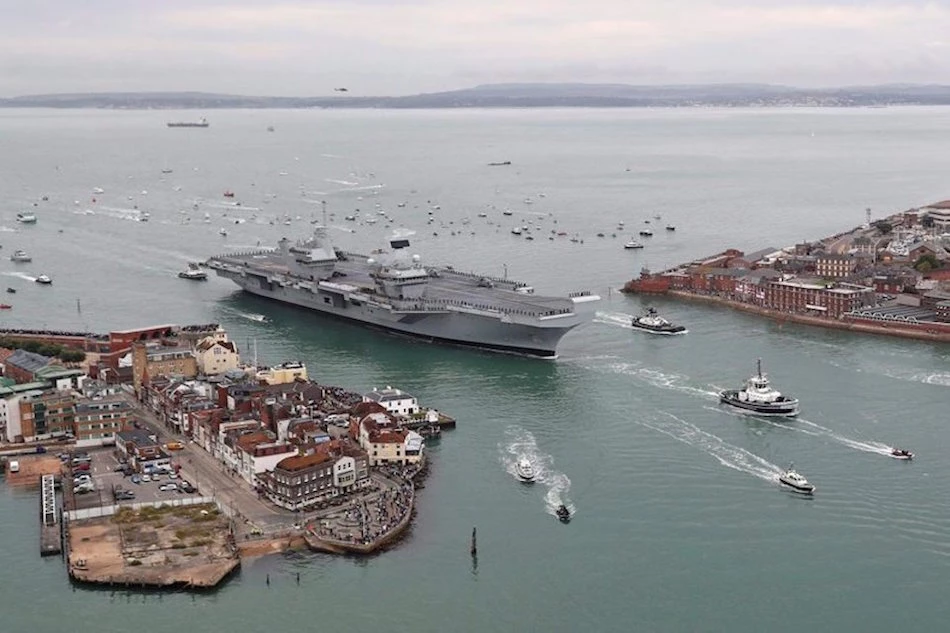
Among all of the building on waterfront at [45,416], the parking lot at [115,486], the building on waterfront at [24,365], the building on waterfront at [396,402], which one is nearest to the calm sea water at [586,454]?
the parking lot at [115,486]

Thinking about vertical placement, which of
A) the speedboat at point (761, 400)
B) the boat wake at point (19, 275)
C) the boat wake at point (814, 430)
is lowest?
the boat wake at point (814, 430)

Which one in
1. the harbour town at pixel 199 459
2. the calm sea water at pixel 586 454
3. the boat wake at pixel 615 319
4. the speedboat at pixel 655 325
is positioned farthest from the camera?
the boat wake at pixel 615 319

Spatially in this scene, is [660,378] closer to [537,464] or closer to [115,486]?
[537,464]

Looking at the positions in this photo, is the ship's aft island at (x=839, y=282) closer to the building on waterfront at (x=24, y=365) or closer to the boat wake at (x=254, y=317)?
the boat wake at (x=254, y=317)

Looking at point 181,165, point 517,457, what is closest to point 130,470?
point 517,457

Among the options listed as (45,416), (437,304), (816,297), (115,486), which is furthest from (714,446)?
(816,297)
